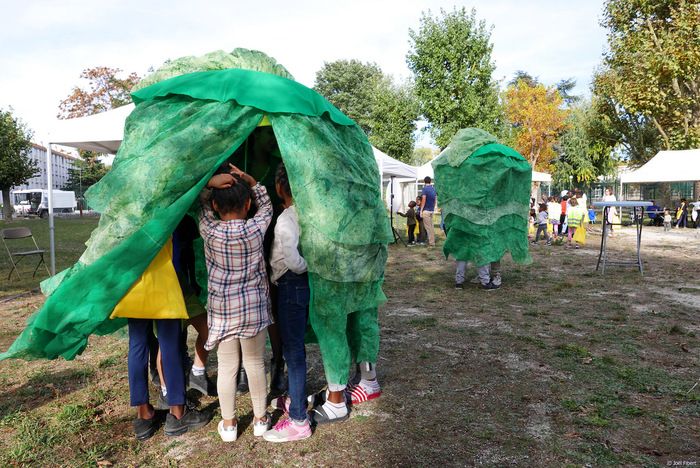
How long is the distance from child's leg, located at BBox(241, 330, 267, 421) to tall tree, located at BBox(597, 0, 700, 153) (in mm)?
22872

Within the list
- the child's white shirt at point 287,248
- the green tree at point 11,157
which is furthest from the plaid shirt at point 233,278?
the green tree at point 11,157

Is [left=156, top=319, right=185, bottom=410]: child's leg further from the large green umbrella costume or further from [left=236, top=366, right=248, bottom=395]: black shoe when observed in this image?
[left=236, top=366, right=248, bottom=395]: black shoe

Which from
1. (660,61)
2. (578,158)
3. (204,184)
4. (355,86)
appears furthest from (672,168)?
(355,86)

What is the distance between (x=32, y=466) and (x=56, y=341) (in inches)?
29.4

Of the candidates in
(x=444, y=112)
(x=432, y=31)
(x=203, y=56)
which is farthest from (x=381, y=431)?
(x=432, y=31)

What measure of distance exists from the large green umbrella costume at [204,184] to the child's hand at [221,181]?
0.05 meters

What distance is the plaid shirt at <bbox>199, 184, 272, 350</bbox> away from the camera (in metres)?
2.90

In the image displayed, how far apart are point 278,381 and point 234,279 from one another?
1336mm

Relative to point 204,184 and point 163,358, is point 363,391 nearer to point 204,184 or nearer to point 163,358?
point 163,358

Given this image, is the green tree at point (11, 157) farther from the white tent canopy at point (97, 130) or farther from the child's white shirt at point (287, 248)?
the child's white shirt at point (287, 248)

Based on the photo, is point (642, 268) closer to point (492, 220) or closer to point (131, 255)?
point (492, 220)

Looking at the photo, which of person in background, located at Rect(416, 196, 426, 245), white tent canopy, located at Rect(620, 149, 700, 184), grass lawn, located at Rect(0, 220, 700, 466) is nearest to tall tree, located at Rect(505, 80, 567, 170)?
white tent canopy, located at Rect(620, 149, 700, 184)

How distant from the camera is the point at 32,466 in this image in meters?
2.87

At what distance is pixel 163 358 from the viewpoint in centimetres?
315
